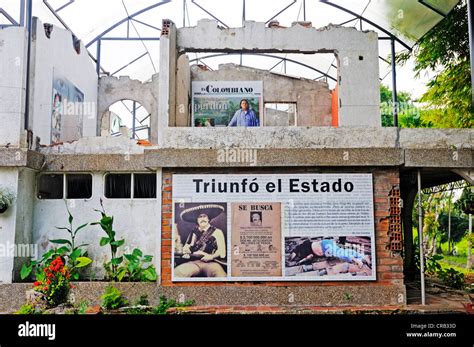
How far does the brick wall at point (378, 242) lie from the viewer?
782 centimetres

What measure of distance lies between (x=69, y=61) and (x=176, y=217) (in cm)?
618

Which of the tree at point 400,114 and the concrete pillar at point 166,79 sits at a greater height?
the tree at point 400,114

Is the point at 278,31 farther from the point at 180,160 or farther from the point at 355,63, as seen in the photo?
the point at 180,160

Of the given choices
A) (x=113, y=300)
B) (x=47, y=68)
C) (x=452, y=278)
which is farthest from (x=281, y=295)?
(x=47, y=68)

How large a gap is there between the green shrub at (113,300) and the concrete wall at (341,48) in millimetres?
5573

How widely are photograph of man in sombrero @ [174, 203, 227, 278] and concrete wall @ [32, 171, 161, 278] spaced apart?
29.2 inches

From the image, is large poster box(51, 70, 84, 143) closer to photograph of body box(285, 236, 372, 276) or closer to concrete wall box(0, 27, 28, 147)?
concrete wall box(0, 27, 28, 147)

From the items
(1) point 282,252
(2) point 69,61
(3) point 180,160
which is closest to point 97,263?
(3) point 180,160

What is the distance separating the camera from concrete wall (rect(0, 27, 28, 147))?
8438 mm

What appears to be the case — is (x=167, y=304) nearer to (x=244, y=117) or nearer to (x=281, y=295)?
(x=281, y=295)

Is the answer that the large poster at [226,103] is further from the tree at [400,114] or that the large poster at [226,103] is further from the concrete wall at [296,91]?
the tree at [400,114]

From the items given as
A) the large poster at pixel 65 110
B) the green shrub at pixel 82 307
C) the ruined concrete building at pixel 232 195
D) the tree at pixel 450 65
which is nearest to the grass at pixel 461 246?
the tree at pixel 450 65

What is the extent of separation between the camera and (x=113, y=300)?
25.0 ft

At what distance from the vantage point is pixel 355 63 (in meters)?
10.1
